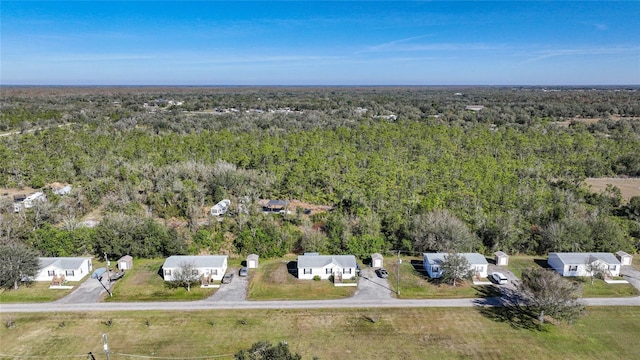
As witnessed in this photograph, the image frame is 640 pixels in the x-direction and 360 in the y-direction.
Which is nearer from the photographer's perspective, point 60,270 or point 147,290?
point 147,290

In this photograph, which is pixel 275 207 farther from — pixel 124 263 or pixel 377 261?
pixel 124 263

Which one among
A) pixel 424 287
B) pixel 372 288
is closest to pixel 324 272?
pixel 372 288

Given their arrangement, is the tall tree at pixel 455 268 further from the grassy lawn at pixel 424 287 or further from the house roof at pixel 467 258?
the house roof at pixel 467 258

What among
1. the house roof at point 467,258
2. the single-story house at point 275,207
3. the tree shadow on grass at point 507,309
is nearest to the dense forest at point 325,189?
the single-story house at point 275,207

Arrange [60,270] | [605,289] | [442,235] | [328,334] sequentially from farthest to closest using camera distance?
[442,235]
[60,270]
[605,289]
[328,334]

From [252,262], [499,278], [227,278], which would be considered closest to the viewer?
[499,278]

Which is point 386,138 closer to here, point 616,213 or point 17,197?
point 616,213
